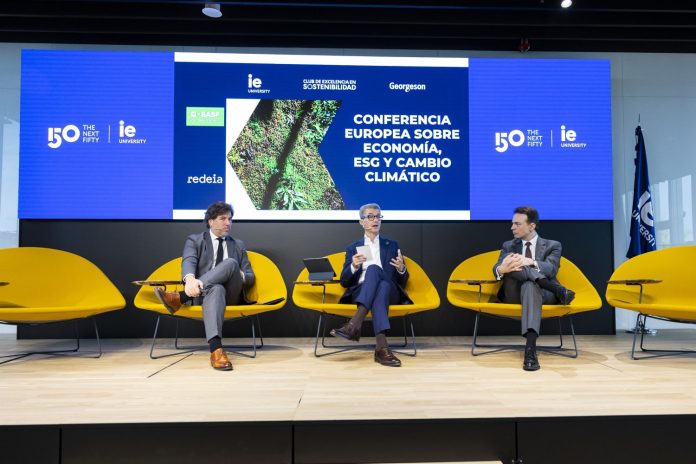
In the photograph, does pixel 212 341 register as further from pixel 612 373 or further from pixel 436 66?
pixel 436 66

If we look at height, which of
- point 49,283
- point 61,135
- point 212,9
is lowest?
point 49,283

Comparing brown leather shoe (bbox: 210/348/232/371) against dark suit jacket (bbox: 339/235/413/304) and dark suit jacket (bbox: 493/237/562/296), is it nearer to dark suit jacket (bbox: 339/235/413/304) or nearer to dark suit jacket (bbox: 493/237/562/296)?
dark suit jacket (bbox: 339/235/413/304)

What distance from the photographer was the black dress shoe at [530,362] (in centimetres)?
344

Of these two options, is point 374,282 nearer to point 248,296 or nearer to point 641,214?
point 248,296

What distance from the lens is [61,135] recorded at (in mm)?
4914

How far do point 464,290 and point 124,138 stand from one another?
367 centimetres

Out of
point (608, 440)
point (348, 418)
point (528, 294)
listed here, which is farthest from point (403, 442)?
point (528, 294)

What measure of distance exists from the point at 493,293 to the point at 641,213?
2.52 metres

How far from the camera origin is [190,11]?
4.90m

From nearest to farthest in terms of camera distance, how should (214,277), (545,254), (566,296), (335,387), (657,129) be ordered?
1. (335,387)
2. (566,296)
3. (214,277)
4. (545,254)
5. (657,129)

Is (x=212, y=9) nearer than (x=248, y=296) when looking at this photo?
No

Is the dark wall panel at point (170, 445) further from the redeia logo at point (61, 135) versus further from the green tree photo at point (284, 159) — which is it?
the redeia logo at point (61, 135)

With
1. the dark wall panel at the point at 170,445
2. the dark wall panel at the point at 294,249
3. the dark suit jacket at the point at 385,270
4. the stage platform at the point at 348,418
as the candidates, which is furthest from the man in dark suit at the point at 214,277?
the dark wall panel at the point at 170,445

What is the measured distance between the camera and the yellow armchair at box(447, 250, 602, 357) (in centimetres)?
376
